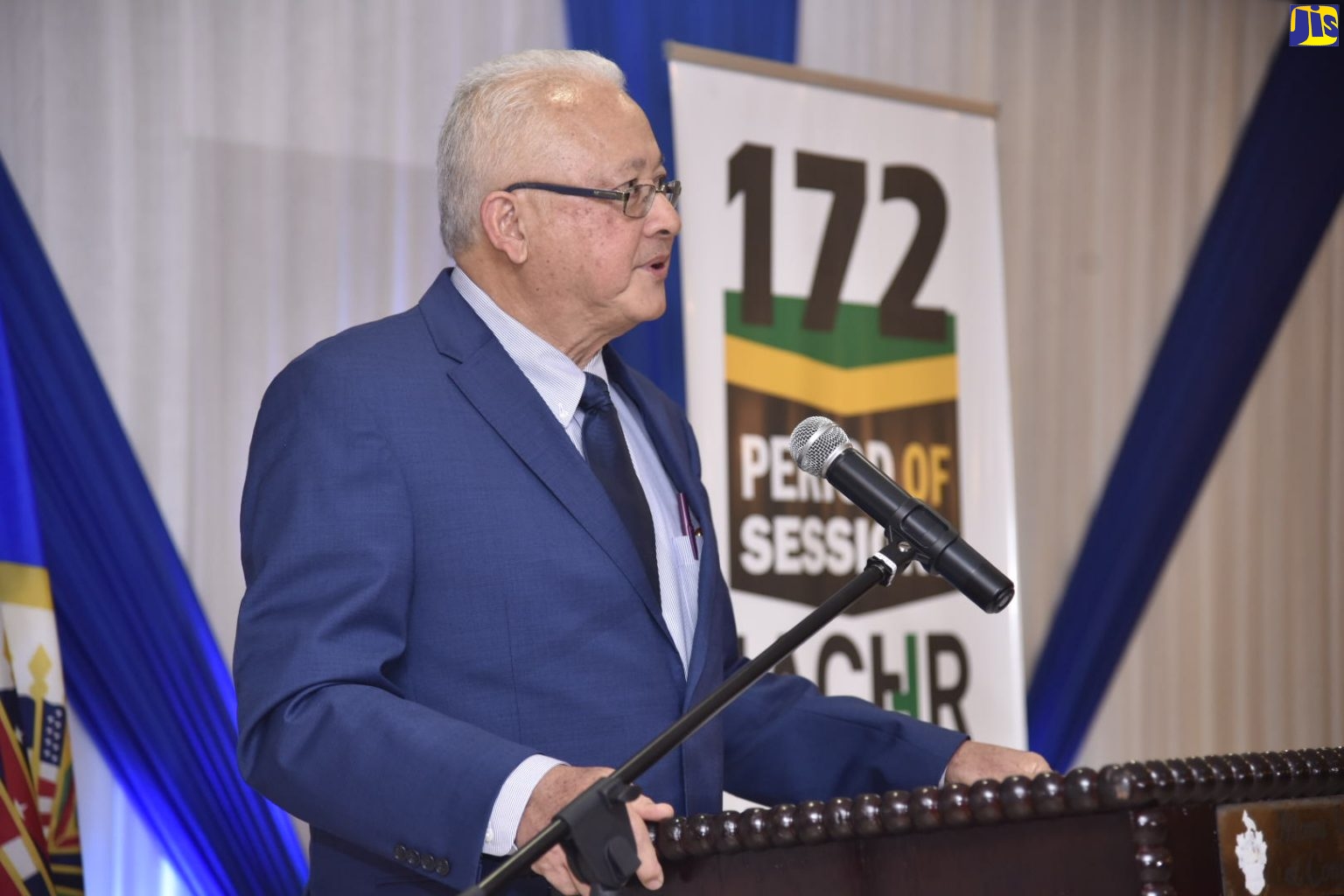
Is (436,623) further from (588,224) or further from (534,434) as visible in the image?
(588,224)

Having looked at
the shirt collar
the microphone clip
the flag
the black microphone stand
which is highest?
the shirt collar

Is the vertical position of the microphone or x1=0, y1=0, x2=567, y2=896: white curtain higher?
x1=0, y1=0, x2=567, y2=896: white curtain

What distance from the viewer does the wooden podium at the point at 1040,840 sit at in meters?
1.33

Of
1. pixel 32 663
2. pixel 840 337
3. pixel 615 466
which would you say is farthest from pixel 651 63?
pixel 615 466

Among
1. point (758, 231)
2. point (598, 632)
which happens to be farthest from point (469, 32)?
point (598, 632)

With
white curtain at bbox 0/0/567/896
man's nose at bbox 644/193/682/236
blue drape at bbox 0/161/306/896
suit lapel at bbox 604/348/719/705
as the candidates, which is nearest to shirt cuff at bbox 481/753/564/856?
suit lapel at bbox 604/348/719/705

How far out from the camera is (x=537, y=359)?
6.91 feet

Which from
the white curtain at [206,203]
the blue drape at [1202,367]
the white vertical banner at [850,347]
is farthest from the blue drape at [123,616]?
the blue drape at [1202,367]

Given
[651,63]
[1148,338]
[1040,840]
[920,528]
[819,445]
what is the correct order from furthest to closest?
[1148,338] → [651,63] → [819,445] → [920,528] → [1040,840]

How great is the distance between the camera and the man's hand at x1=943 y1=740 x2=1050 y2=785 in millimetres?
1816

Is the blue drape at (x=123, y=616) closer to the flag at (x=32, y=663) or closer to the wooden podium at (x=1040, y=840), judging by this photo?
the flag at (x=32, y=663)

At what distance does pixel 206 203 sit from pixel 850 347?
6.10 feet

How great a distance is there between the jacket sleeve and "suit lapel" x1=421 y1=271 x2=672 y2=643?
17 cm

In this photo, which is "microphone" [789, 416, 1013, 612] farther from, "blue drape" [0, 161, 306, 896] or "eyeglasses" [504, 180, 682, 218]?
"blue drape" [0, 161, 306, 896]
